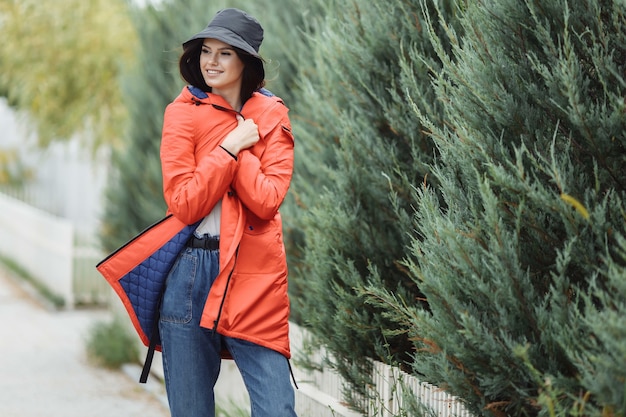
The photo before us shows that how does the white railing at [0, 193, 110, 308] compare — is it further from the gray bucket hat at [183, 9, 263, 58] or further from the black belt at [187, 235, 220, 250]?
the gray bucket hat at [183, 9, 263, 58]

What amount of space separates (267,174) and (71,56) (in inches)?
344

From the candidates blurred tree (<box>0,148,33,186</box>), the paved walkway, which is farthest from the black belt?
blurred tree (<box>0,148,33,186</box>)

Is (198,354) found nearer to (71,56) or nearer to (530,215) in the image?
(530,215)

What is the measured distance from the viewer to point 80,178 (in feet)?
51.8

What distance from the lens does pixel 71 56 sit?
447 inches

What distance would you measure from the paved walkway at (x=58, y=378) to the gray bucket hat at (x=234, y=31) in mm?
3621

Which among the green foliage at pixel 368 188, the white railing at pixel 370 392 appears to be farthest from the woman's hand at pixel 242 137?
the white railing at pixel 370 392

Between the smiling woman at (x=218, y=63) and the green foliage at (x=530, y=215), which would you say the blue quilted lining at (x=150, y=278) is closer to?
the smiling woman at (x=218, y=63)

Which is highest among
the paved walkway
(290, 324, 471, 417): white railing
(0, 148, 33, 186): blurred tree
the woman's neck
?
the woman's neck

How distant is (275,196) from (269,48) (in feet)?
10.3

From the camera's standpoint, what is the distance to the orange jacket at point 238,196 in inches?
127

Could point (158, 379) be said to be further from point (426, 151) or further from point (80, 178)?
point (80, 178)

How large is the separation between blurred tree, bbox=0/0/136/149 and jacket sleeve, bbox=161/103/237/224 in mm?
8096

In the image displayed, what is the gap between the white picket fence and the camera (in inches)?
140
